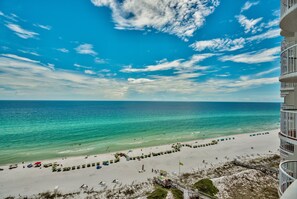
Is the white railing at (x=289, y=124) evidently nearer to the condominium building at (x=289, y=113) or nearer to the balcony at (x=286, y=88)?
the condominium building at (x=289, y=113)

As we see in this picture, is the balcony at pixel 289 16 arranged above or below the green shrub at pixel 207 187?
above

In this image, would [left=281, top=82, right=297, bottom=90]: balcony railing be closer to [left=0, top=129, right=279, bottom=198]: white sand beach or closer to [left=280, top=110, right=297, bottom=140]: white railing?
[left=280, top=110, right=297, bottom=140]: white railing

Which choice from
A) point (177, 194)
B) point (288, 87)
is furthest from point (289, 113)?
point (177, 194)

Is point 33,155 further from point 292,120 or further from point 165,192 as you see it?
point 292,120

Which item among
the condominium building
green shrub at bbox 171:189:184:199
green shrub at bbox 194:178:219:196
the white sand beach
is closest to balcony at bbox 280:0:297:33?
the condominium building

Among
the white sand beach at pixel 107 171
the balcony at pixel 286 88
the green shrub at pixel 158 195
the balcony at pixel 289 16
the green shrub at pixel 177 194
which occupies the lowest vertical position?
the white sand beach at pixel 107 171

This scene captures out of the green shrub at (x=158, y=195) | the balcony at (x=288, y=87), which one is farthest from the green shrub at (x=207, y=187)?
the balcony at (x=288, y=87)

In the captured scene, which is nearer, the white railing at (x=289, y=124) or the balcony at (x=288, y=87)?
the white railing at (x=289, y=124)

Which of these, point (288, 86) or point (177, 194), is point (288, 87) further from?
point (177, 194)

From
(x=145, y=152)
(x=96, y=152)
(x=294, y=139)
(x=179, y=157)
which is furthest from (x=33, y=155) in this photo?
(x=294, y=139)
